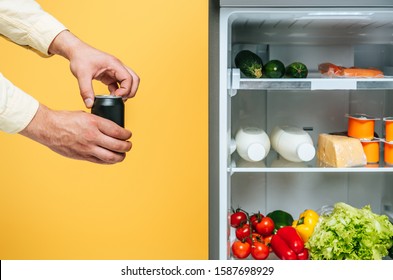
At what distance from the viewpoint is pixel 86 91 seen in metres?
1.71

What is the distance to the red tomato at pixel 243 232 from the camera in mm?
→ 2248

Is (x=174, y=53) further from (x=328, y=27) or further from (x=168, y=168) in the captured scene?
(x=328, y=27)

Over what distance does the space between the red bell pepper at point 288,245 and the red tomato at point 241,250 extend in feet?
0.35

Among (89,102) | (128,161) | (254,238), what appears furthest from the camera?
(128,161)

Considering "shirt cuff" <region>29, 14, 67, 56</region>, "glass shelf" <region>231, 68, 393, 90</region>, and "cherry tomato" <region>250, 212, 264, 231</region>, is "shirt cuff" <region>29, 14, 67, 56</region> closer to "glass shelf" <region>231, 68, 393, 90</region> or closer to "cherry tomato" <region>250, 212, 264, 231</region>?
"glass shelf" <region>231, 68, 393, 90</region>

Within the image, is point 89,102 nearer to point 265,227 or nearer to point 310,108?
point 265,227

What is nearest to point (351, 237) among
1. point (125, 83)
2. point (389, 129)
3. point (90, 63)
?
point (389, 129)

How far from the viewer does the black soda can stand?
159 centimetres

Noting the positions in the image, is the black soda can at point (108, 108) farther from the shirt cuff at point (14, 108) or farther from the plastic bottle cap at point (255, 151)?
the plastic bottle cap at point (255, 151)

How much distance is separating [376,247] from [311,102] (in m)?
0.63

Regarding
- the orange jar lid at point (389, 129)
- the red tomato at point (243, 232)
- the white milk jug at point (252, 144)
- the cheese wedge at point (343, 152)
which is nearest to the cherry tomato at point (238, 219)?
the red tomato at point (243, 232)

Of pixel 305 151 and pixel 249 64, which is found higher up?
pixel 249 64

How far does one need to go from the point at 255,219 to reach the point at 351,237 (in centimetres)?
40

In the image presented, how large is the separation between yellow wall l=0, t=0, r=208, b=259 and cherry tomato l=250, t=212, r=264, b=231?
1.60ft
